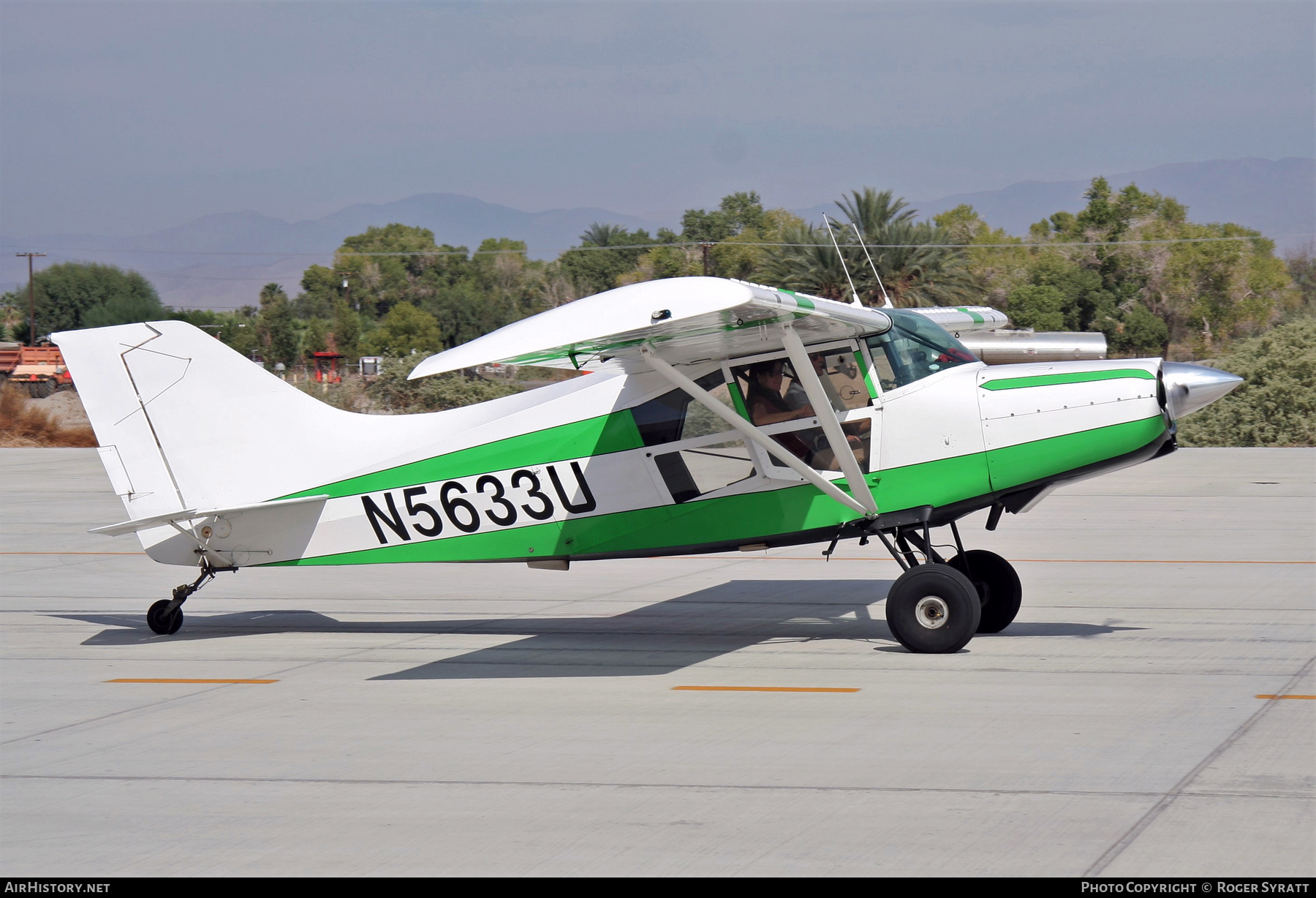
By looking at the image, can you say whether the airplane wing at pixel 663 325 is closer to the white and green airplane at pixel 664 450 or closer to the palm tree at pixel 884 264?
the white and green airplane at pixel 664 450

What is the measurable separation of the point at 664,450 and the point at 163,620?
4.65m

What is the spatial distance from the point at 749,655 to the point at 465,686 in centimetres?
216

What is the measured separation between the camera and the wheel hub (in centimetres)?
888

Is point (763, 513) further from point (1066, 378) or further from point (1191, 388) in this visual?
point (1191, 388)

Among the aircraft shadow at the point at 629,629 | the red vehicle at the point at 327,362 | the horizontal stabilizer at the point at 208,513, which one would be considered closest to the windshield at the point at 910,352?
the aircraft shadow at the point at 629,629

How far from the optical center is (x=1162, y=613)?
10516 mm

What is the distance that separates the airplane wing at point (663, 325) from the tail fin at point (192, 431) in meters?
2.32

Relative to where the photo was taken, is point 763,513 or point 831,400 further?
point 763,513

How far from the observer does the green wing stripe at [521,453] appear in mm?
9539

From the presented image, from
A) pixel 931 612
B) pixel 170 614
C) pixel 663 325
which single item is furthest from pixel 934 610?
pixel 170 614

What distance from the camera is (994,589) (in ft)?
32.4

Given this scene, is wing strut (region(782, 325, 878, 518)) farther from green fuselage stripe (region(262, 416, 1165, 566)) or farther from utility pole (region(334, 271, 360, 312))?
utility pole (region(334, 271, 360, 312))

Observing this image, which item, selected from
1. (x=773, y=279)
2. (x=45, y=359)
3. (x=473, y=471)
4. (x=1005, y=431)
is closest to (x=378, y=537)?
(x=473, y=471)
